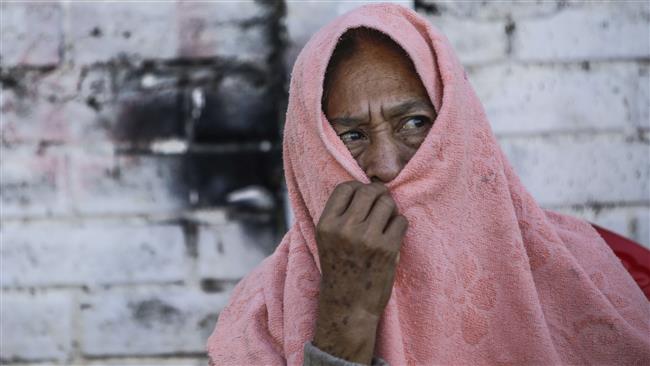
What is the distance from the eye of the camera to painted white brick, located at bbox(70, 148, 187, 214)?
7.81 ft

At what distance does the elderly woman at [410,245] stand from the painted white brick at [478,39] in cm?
66

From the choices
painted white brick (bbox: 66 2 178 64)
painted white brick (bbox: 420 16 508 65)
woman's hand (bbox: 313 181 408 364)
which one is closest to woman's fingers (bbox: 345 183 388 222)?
woman's hand (bbox: 313 181 408 364)

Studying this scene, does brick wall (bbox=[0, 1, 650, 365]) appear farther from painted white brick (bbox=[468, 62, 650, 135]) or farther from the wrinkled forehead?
the wrinkled forehead

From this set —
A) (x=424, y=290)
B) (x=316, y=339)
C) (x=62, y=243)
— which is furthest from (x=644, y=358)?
(x=62, y=243)

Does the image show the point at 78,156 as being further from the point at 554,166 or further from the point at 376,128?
the point at 554,166

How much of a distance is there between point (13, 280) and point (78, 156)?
1.38ft

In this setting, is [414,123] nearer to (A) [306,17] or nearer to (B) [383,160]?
(B) [383,160]

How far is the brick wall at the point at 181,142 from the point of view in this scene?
2.37 m

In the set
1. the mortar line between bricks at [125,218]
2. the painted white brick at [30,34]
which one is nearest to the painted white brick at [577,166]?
the mortar line between bricks at [125,218]

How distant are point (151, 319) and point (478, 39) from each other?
1.28 m

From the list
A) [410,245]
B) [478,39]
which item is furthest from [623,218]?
[410,245]

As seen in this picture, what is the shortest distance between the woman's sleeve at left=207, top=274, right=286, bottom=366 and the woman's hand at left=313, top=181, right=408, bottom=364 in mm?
243

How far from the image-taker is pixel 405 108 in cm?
164

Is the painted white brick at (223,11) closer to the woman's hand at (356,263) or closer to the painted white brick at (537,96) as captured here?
the painted white brick at (537,96)
